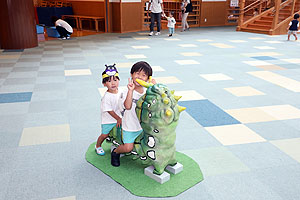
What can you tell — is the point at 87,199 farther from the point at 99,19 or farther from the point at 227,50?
the point at 99,19

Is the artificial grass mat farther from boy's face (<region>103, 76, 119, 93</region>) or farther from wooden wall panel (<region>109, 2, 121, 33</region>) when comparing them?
wooden wall panel (<region>109, 2, 121, 33</region>)

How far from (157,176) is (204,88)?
10.2 ft

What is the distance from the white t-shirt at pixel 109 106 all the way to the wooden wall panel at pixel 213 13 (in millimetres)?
13823

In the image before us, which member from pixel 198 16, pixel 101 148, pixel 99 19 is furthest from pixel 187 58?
pixel 198 16

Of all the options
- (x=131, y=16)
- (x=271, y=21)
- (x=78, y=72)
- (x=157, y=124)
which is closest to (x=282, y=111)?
(x=157, y=124)

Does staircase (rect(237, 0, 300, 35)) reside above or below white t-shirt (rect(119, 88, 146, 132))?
above

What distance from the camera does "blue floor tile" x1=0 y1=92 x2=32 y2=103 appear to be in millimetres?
4727

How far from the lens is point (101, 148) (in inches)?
120

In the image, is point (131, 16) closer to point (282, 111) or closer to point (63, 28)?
point (63, 28)

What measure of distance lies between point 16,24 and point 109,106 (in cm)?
749

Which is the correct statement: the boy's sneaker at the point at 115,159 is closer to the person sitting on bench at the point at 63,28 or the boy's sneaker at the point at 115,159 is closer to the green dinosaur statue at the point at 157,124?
the green dinosaur statue at the point at 157,124

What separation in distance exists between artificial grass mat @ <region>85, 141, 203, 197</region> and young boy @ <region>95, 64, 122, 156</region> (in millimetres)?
311

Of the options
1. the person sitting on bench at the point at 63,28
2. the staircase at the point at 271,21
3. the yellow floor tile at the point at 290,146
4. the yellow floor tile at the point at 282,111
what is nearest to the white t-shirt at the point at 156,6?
the person sitting on bench at the point at 63,28

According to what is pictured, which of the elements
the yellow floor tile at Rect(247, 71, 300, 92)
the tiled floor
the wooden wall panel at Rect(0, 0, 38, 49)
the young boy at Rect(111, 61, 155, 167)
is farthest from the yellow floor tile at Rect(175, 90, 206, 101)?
the wooden wall panel at Rect(0, 0, 38, 49)
